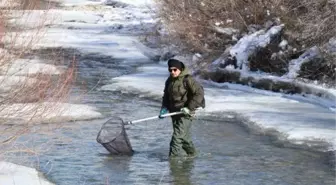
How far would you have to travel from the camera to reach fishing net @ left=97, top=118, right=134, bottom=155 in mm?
11469

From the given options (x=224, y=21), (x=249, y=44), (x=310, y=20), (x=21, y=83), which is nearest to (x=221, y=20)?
(x=224, y=21)

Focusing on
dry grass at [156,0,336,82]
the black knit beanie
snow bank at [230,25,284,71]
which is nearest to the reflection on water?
the black knit beanie

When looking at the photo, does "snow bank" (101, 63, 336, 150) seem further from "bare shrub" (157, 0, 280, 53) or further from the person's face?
the person's face

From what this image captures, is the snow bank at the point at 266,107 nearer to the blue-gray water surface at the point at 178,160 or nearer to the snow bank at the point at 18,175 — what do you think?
the blue-gray water surface at the point at 178,160

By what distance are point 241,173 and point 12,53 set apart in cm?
384

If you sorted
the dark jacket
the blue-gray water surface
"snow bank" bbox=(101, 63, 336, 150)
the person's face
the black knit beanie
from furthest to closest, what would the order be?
1. "snow bank" bbox=(101, 63, 336, 150)
2. the dark jacket
3. the person's face
4. the black knit beanie
5. the blue-gray water surface

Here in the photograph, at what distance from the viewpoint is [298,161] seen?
37.4 ft

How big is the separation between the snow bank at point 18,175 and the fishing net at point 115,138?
5.23ft

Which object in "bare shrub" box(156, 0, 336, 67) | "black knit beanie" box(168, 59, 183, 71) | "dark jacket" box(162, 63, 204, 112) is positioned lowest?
"dark jacket" box(162, 63, 204, 112)

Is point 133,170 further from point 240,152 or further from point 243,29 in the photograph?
point 243,29

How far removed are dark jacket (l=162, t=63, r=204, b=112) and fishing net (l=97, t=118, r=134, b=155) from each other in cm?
95

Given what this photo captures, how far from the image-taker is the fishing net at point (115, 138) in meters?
11.5

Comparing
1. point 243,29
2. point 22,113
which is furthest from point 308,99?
point 22,113

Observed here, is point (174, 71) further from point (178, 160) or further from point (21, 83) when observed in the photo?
point (21, 83)
